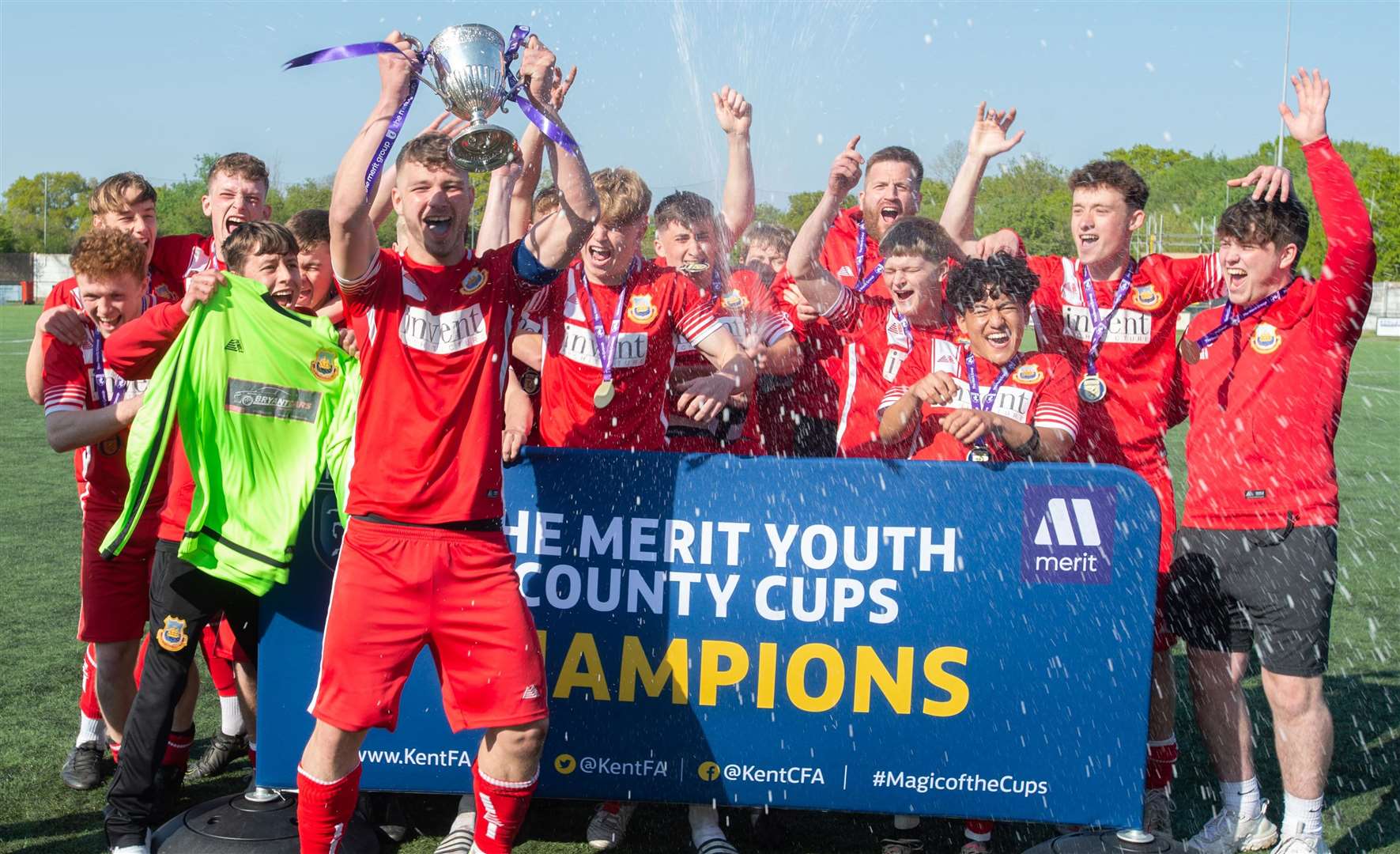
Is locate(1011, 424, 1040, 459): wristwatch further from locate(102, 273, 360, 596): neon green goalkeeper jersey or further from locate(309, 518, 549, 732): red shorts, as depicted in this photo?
locate(102, 273, 360, 596): neon green goalkeeper jersey

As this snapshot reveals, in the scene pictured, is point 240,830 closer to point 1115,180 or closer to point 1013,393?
point 1013,393

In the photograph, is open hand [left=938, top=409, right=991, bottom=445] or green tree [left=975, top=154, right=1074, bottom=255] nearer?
open hand [left=938, top=409, right=991, bottom=445]

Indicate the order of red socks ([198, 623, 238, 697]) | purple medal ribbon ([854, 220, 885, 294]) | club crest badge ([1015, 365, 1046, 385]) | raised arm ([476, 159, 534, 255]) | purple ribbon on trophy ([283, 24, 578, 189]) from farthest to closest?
1. purple medal ribbon ([854, 220, 885, 294])
2. raised arm ([476, 159, 534, 255])
3. red socks ([198, 623, 238, 697])
4. club crest badge ([1015, 365, 1046, 385])
5. purple ribbon on trophy ([283, 24, 578, 189])

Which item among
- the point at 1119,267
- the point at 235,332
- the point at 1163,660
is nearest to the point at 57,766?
the point at 235,332

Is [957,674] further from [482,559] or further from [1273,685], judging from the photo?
[482,559]

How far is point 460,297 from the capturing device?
395 cm

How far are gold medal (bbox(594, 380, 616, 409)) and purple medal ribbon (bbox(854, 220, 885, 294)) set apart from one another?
1.30 metres

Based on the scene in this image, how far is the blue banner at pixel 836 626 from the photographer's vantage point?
164 inches

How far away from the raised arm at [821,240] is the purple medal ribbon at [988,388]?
78 centimetres

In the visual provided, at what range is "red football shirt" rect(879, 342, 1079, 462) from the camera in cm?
441

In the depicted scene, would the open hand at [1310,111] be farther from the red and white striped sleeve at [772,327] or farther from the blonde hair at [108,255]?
the blonde hair at [108,255]

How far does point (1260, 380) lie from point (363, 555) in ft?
10.2

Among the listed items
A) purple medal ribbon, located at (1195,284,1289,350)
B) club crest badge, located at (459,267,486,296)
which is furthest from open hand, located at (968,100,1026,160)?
club crest badge, located at (459,267,486,296)

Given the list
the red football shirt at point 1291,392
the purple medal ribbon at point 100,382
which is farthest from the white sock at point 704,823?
the purple medal ribbon at point 100,382
